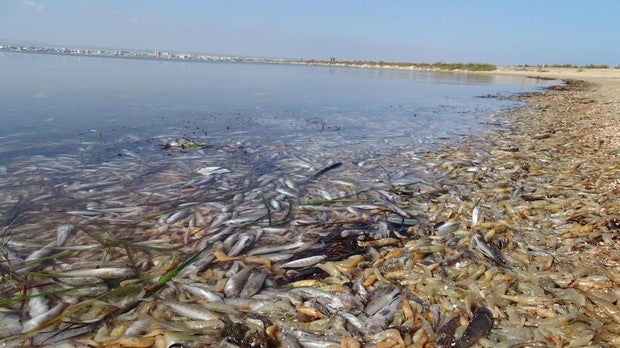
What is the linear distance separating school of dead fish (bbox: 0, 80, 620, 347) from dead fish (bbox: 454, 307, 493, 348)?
0.04 feet

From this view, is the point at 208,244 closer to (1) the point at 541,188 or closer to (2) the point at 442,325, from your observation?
(2) the point at 442,325

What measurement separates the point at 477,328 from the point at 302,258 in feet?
A: 6.22

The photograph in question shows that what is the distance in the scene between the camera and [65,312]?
134 inches

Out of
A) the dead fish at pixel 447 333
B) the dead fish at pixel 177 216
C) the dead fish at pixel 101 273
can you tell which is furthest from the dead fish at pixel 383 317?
the dead fish at pixel 177 216

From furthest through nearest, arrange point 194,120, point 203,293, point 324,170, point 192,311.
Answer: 1. point 194,120
2. point 324,170
3. point 203,293
4. point 192,311

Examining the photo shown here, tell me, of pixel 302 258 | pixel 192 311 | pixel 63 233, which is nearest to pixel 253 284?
pixel 192 311

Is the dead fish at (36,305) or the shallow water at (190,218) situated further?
the shallow water at (190,218)

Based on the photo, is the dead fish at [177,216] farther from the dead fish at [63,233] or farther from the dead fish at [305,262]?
the dead fish at [305,262]

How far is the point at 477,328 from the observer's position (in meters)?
3.27

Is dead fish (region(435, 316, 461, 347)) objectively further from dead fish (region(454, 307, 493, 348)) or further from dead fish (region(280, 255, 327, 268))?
dead fish (region(280, 255, 327, 268))

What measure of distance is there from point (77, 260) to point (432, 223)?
4347 millimetres

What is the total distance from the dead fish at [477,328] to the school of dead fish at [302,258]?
0.04 ft

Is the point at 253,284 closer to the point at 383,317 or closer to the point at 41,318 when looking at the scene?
the point at 383,317

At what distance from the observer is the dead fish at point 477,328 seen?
3.15 metres
